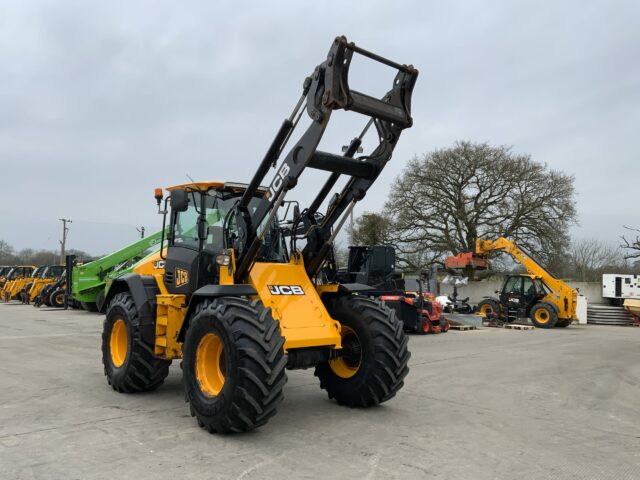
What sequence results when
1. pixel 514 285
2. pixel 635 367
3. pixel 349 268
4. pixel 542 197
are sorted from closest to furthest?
pixel 635 367 < pixel 349 268 < pixel 514 285 < pixel 542 197

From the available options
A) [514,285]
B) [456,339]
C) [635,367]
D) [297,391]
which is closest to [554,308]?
[514,285]

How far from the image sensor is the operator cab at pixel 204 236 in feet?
20.9

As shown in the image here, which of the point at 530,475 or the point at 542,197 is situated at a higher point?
the point at 542,197

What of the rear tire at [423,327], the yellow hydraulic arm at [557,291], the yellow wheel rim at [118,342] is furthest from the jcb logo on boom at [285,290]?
the yellow hydraulic arm at [557,291]

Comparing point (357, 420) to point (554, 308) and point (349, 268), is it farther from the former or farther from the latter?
point (554, 308)

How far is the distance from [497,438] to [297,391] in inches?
109

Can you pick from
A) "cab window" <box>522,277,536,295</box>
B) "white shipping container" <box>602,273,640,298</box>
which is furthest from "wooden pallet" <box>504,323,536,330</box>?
"white shipping container" <box>602,273,640,298</box>

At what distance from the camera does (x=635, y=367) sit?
35.5ft

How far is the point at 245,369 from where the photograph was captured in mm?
4883

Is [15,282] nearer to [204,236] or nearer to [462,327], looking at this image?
[462,327]

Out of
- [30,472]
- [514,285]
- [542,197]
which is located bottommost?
[30,472]

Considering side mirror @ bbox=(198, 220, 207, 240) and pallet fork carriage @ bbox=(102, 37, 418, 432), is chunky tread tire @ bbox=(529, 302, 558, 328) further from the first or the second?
side mirror @ bbox=(198, 220, 207, 240)

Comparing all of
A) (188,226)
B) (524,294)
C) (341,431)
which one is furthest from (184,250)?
(524,294)

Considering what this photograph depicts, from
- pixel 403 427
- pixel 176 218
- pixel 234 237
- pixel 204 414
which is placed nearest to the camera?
pixel 204 414
